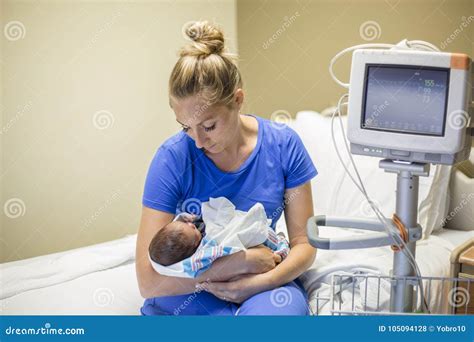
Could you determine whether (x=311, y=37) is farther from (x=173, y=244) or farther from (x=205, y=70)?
(x=173, y=244)

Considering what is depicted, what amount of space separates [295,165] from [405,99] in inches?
19.3

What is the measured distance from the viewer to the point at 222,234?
1.62 metres

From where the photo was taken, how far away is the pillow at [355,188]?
87.8 inches

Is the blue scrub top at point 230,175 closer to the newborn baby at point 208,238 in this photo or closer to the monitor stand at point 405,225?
the newborn baby at point 208,238

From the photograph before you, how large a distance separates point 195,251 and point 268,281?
204 millimetres

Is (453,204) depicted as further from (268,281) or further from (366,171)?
(268,281)

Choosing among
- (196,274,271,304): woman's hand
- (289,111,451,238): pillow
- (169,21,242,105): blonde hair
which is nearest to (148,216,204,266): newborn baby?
(196,274,271,304): woman's hand

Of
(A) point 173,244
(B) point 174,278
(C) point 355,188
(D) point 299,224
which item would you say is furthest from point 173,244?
(C) point 355,188

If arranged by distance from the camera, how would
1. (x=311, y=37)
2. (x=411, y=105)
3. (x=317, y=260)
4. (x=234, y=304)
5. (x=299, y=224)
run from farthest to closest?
(x=311, y=37) → (x=317, y=260) → (x=299, y=224) → (x=234, y=304) → (x=411, y=105)

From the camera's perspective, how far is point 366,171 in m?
2.31

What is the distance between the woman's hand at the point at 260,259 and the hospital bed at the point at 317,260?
0.49ft

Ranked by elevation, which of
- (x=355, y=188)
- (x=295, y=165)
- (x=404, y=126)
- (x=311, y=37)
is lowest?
(x=355, y=188)

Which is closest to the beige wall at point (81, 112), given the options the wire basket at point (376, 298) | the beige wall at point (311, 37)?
the beige wall at point (311, 37)

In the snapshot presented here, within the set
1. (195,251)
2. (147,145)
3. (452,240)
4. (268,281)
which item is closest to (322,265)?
(268,281)
